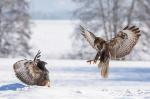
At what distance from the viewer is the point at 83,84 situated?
15.4 meters

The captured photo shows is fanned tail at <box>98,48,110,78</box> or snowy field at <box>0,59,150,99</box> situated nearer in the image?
fanned tail at <box>98,48,110,78</box>

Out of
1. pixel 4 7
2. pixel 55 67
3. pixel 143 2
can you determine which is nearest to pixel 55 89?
pixel 55 67

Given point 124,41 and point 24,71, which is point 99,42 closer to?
point 124,41

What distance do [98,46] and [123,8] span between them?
27.0 metres

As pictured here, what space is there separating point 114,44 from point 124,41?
0.19 metres

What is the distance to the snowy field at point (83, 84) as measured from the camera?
10.3 m

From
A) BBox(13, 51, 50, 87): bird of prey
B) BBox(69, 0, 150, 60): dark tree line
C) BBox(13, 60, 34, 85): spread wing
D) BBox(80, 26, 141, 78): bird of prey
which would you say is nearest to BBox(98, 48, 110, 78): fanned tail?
BBox(80, 26, 141, 78): bird of prey

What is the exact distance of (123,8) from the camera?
3691 cm

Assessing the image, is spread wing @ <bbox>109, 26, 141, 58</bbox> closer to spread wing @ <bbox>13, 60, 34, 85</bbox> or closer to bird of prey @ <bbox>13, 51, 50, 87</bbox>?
bird of prey @ <bbox>13, 51, 50, 87</bbox>

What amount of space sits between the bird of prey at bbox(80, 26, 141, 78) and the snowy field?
667 mm

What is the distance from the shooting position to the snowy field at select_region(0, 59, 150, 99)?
1034cm

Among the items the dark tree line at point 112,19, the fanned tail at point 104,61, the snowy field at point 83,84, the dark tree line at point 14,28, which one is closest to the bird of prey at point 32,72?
the snowy field at point 83,84

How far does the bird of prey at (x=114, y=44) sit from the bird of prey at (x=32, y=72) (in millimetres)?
1582

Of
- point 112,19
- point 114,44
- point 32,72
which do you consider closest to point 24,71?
point 32,72
